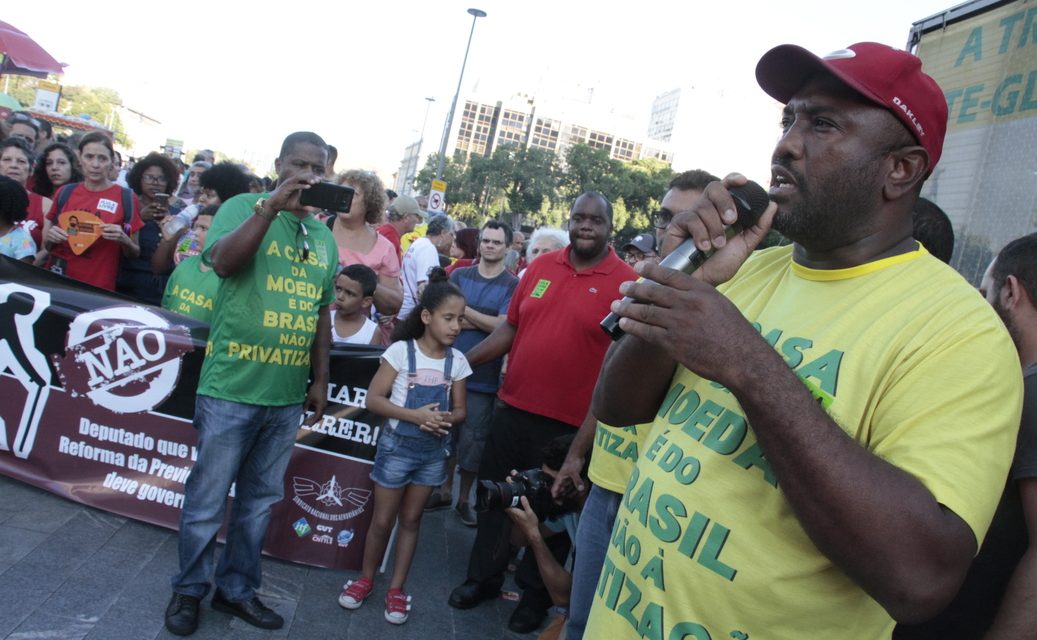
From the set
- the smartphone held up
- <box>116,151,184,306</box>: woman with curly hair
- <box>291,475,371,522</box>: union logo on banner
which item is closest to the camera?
the smartphone held up

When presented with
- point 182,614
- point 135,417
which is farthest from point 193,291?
point 182,614

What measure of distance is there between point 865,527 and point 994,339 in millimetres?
388

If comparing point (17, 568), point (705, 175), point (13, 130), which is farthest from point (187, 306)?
point (13, 130)

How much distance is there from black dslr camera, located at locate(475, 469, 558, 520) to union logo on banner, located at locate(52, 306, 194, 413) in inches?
80.0

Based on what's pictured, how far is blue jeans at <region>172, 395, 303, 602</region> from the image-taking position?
3346mm

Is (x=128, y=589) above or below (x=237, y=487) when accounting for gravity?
below

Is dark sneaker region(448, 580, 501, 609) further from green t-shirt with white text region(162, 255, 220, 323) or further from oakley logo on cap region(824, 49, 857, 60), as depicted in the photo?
oakley logo on cap region(824, 49, 857, 60)

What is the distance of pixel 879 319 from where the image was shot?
1325mm

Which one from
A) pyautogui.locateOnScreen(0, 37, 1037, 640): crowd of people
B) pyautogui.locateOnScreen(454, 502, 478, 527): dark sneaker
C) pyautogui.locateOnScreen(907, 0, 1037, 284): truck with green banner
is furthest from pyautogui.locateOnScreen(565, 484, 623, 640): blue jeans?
pyautogui.locateOnScreen(454, 502, 478, 527): dark sneaker

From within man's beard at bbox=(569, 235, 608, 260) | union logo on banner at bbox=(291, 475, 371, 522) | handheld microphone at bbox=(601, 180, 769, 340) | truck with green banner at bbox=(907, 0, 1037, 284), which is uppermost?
truck with green banner at bbox=(907, 0, 1037, 284)

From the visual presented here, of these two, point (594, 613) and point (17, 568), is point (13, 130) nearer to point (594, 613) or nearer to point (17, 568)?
point (17, 568)

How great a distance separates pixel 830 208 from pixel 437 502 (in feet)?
15.8

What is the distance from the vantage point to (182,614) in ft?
11.0

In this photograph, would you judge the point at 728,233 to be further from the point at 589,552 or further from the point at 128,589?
the point at 128,589
